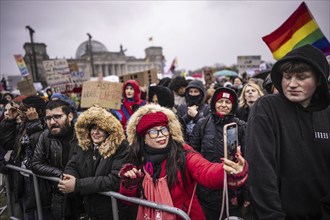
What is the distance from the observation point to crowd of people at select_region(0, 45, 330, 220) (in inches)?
55.3

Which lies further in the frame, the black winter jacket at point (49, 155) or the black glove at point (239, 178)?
the black winter jacket at point (49, 155)

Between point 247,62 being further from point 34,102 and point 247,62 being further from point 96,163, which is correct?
Answer: point 96,163

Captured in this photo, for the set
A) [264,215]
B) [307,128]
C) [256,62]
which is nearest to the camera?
[264,215]

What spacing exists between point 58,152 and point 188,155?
1709 millimetres

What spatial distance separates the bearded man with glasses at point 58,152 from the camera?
8.87 feet

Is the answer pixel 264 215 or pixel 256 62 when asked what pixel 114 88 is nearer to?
pixel 264 215

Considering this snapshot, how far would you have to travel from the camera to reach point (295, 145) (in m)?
1.43

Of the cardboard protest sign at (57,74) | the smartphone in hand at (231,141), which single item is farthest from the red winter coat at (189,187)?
the cardboard protest sign at (57,74)

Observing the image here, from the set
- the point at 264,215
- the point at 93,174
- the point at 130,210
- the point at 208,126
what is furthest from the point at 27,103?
the point at 264,215

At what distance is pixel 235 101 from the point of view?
309 cm

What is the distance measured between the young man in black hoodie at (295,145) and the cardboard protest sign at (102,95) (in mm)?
3836

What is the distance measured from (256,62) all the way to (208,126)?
28.7ft

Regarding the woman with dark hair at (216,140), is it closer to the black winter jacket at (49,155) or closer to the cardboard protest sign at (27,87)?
the black winter jacket at (49,155)

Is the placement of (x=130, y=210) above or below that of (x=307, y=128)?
below
